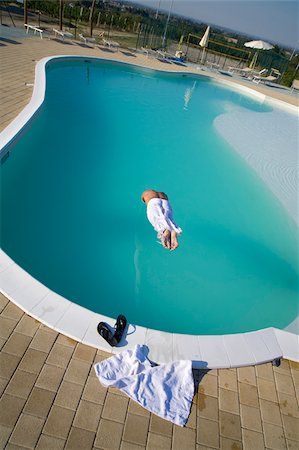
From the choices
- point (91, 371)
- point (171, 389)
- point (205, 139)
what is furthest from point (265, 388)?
point (205, 139)

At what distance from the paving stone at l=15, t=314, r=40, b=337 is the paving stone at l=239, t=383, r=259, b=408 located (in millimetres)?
2015

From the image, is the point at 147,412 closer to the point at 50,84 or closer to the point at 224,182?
the point at 224,182

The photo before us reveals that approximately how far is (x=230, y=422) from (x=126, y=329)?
4.00 feet

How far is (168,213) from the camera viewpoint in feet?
13.6

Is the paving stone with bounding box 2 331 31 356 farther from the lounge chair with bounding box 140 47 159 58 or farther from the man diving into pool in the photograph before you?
the lounge chair with bounding box 140 47 159 58

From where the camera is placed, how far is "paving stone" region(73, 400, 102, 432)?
2.39 m

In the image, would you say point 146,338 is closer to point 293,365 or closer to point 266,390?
point 266,390

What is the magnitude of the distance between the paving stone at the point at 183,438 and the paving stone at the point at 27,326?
4.97ft

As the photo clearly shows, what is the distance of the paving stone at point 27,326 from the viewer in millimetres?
2854

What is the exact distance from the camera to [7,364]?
8.54ft

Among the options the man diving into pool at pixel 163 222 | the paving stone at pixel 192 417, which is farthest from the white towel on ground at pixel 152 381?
the man diving into pool at pixel 163 222

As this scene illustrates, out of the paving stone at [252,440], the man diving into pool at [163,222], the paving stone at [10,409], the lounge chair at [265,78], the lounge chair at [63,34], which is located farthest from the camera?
the lounge chair at [265,78]

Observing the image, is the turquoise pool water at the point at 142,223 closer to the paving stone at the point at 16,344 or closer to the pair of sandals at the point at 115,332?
the pair of sandals at the point at 115,332

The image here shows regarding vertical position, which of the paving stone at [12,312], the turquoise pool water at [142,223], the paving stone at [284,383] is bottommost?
the turquoise pool water at [142,223]
